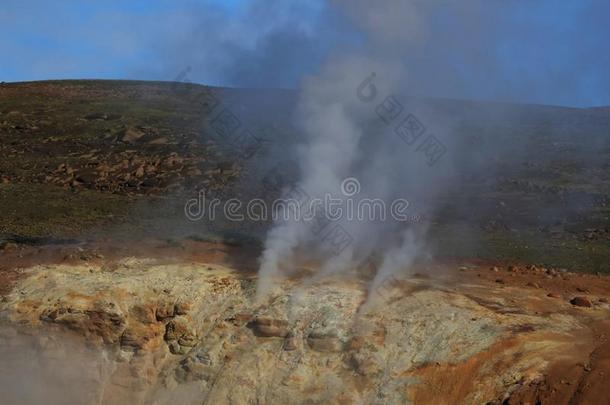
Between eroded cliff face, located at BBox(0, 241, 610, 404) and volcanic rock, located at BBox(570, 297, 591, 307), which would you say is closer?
eroded cliff face, located at BBox(0, 241, 610, 404)

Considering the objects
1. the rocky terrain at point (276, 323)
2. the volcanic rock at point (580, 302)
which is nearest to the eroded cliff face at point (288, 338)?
the rocky terrain at point (276, 323)

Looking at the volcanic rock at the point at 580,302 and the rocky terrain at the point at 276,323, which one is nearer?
the rocky terrain at the point at 276,323

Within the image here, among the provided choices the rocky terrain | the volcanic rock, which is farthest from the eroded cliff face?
the volcanic rock

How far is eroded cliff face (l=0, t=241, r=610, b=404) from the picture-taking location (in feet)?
26.1

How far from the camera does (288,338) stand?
29.1 ft

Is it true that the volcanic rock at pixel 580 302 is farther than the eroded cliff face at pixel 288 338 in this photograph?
Yes

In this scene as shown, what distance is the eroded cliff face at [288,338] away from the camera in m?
7.94

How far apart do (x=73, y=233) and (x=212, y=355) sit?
23.8 ft

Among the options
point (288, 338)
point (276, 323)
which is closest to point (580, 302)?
point (288, 338)

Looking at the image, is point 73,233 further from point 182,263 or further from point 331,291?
point 331,291

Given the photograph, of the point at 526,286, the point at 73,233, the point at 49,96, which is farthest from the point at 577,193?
the point at 49,96

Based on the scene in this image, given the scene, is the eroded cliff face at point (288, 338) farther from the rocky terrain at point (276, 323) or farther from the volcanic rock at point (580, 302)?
the volcanic rock at point (580, 302)

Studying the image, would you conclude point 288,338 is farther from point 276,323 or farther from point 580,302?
→ point 580,302

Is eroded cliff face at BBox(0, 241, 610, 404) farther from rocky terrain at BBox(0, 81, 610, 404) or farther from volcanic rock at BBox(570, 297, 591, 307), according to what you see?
volcanic rock at BBox(570, 297, 591, 307)
